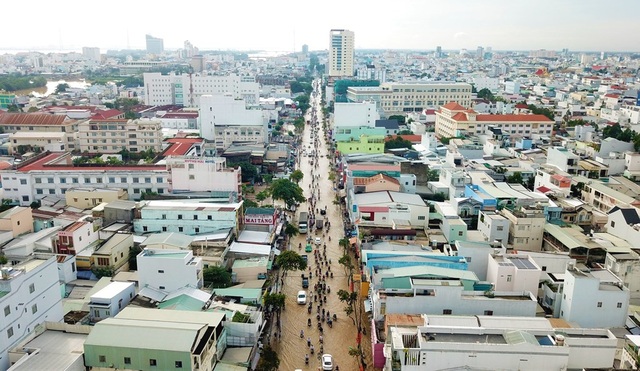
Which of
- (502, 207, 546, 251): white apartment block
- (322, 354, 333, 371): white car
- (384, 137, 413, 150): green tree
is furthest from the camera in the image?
(384, 137, 413, 150): green tree

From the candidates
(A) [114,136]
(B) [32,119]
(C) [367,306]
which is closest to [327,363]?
(C) [367,306]

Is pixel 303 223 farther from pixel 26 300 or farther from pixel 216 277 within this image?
pixel 26 300

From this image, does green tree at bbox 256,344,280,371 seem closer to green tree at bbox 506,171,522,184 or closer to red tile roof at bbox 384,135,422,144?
green tree at bbox 506,171,522,184

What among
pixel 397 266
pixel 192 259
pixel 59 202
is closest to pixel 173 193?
pixel 59 202

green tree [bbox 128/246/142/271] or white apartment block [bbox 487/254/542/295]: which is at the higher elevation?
white apartment block [bbox 487/254/542/295]

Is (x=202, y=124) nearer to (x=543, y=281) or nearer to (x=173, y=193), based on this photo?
(x=173, y=193)

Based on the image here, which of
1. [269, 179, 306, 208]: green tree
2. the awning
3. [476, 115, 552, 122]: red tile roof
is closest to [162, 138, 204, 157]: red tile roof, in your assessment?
[269, 179, 306, 208]: green tree

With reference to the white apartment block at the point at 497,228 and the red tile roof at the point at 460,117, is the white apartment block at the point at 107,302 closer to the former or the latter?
the white apartment block at the point at 497,228
